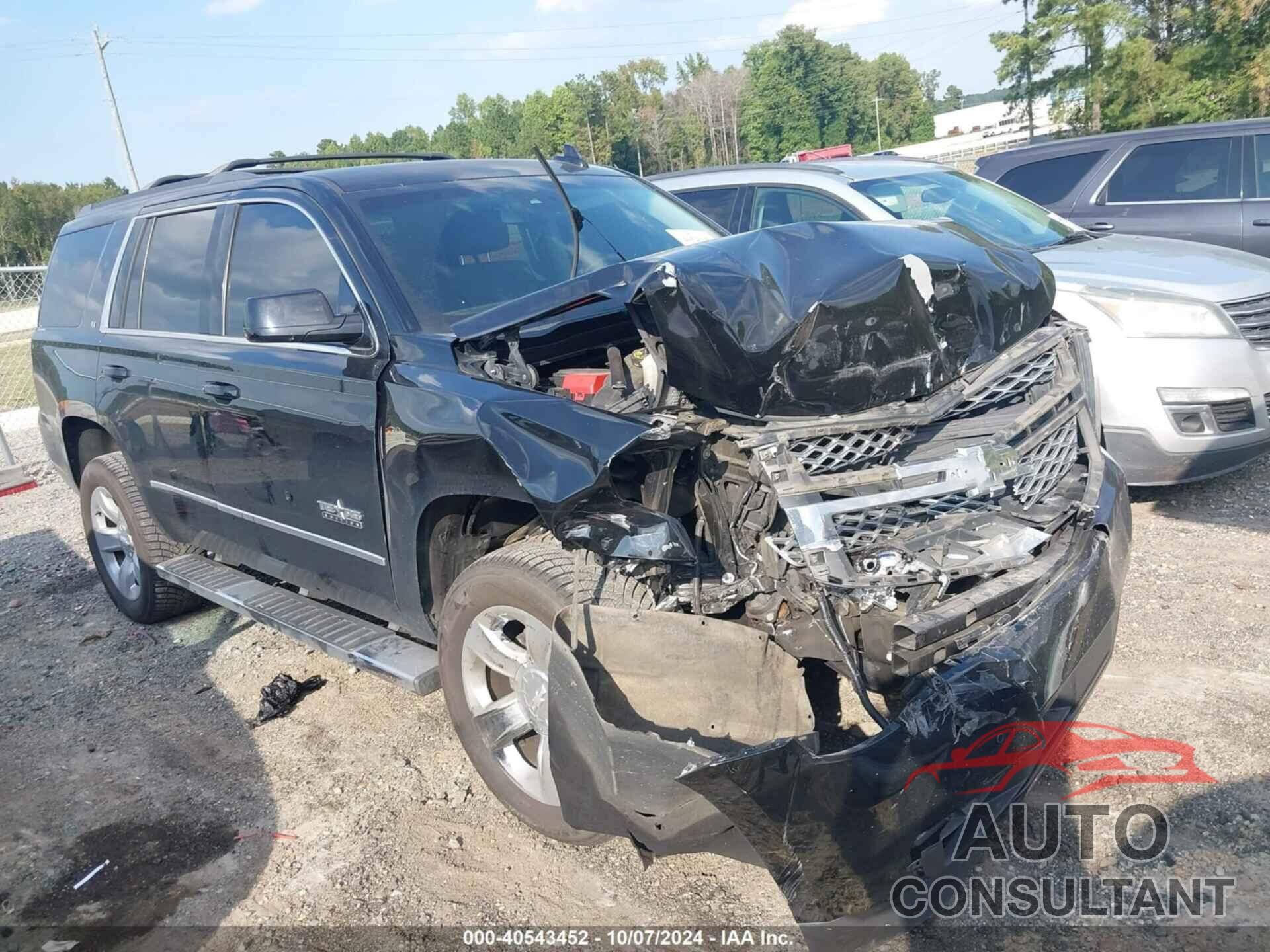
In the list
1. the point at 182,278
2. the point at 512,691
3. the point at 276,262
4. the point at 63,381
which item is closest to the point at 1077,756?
the point at 512,691

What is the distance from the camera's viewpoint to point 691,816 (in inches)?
87.0

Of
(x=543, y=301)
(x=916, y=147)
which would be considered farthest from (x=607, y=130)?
(x=543, y=301)

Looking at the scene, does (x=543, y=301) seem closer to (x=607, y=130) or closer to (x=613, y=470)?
(x=613, y=470)

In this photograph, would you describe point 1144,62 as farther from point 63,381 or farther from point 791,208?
point 63,381

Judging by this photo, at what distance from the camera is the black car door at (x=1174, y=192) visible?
7.43 meters

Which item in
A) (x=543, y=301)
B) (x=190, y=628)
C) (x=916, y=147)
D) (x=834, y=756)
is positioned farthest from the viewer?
(x=916, y=147)

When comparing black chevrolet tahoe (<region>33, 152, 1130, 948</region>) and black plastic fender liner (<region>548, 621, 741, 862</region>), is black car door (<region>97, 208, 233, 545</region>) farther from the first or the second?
black plastic fender liner (<region>548, 621, 741, 862</region>)

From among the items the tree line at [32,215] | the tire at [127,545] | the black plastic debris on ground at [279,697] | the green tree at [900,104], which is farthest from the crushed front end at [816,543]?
the green tree at [900,104]

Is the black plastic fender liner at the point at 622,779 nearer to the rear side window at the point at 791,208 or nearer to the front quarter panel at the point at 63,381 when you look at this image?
the front quarter panel at the point at 63,381

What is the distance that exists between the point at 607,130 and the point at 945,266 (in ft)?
300

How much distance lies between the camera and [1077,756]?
3109 mm

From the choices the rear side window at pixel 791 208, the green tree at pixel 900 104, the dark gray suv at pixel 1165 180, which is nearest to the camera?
the rear side window at pixel 791 208

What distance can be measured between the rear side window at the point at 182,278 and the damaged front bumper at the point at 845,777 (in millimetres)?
2668

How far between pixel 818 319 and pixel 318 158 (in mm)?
2898
